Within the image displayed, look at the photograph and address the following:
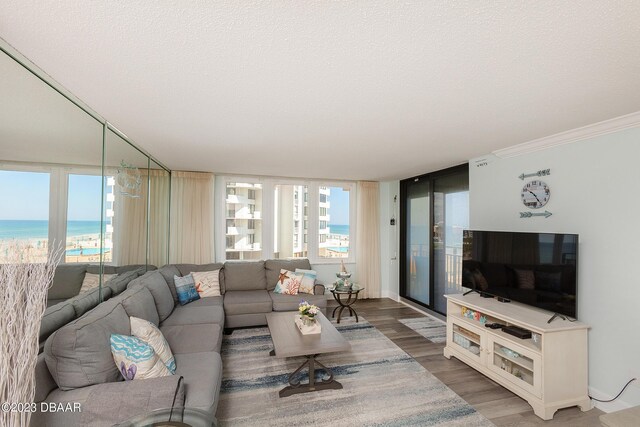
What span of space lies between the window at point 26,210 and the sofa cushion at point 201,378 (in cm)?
117

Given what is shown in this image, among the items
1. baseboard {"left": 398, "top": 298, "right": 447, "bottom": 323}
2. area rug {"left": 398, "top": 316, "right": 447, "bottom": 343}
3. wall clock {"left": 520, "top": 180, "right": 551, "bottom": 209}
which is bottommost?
area rug {"left": 398, "top": 316, "right": 447, "bottom": 343}

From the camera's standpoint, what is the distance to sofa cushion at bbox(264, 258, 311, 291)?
4836 mm

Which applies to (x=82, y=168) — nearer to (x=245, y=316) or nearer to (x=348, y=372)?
(x=245, y=316)

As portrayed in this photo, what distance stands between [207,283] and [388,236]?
11.6 ft

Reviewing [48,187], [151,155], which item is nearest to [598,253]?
[48,187]

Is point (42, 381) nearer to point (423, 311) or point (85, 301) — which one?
point (85, 301)

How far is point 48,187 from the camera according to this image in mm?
1889

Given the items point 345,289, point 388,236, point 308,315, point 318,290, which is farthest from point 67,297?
point 388,236

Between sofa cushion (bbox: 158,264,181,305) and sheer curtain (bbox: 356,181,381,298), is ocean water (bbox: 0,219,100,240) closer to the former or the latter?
sofa cushion (bbox: 158,264,181,305)

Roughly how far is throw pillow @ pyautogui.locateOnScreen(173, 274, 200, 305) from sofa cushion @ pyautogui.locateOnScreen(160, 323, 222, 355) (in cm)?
88

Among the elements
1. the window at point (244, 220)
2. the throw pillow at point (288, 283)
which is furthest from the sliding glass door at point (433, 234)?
the window at point (244, 220)

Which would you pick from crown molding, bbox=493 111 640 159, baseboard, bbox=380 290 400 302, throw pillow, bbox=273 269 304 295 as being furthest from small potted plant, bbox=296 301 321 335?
baseboard, bbox=380 290 400 302

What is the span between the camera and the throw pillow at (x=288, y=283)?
4.52 m

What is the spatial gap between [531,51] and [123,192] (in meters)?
3.53
